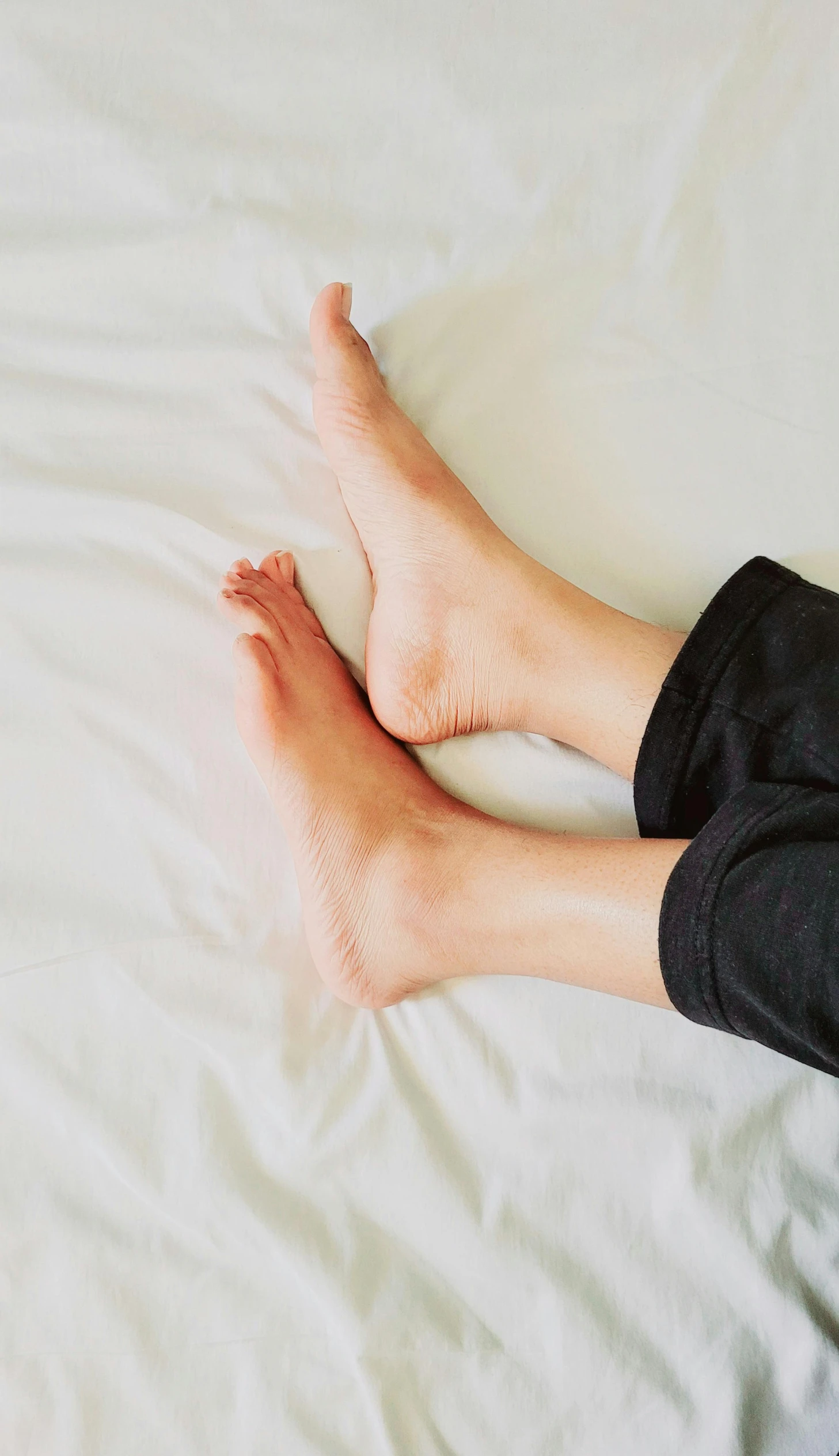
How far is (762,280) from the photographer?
31.3 inches

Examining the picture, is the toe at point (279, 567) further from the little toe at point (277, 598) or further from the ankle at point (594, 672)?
the ankle at point (594, 672)

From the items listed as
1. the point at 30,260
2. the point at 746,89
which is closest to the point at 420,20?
the point at 746,89

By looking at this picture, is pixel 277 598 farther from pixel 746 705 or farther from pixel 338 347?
pixel 746 705

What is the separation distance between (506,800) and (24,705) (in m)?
0.38

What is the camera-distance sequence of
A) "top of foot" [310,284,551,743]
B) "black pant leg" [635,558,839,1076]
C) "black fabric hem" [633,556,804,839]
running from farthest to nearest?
1. "top of foot" [310,284,551,743]
2. "black fabric hem" [633,556,804,839]
3. "black pant leg" [635,558,839,1076]


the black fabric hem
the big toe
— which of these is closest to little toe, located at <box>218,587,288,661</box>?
the big toe

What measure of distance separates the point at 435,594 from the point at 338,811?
A: 0.18 m

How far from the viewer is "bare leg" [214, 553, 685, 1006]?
683 mm

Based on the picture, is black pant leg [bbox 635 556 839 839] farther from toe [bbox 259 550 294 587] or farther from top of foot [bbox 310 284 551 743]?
toe [bbox 259 550 294 587]

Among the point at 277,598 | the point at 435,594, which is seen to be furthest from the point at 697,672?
the point at 277,598

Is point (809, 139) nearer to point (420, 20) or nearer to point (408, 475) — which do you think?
point (420, 20)

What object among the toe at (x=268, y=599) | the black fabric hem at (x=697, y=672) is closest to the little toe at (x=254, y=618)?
the toe at (x=268, y=599)

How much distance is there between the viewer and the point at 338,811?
2.46 feet

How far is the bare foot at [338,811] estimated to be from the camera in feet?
2.40
